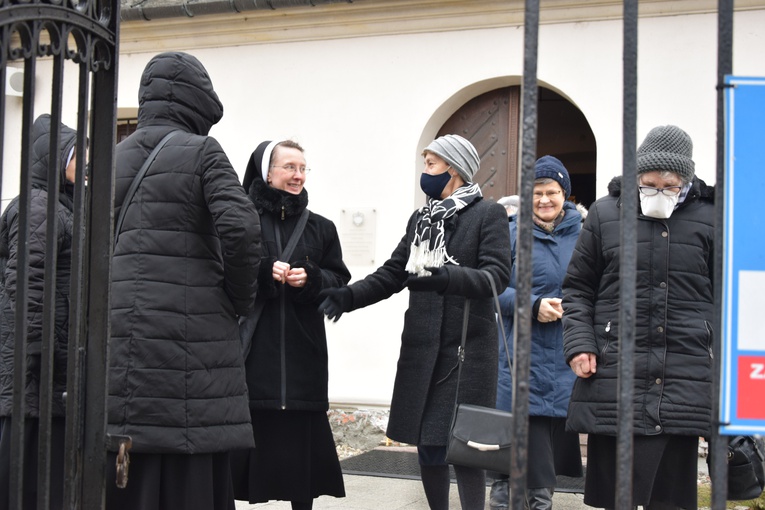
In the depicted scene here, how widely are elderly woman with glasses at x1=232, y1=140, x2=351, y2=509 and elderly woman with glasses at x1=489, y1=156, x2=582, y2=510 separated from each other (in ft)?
3.16

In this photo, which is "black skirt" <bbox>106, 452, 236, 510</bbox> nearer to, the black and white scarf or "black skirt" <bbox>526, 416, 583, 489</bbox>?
the black and white scarf

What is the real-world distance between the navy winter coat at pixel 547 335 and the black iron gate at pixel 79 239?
9.05ft

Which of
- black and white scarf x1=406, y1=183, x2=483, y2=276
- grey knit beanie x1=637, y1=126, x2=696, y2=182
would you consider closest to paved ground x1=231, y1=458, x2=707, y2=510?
black and white scarf x1=406, y1=183, x2=483, y2=276

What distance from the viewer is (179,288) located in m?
3.93

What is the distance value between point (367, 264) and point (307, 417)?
154 inches

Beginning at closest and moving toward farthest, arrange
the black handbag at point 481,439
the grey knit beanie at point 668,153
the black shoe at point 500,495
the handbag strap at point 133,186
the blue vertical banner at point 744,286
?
the blue vertical banner at point 744,286
the handbag strap at point 133,186
the grey knit beanie at point 668,153
the black handbag at point 481,439
the black shoe at point 500,495

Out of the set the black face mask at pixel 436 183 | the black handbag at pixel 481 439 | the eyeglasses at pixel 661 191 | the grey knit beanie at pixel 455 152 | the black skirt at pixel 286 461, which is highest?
the grey knit beanie at pixel 455 152

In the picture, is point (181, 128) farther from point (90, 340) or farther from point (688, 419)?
point (688, 419)

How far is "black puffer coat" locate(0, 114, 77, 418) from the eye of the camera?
4594 mm

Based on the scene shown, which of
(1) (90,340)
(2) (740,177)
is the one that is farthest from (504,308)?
(2) (740,177)

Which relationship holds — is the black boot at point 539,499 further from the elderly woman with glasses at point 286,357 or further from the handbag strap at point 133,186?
the handbag strap at point 133,186

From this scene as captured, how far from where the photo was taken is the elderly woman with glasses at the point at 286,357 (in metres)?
5.08

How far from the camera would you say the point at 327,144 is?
923 cm

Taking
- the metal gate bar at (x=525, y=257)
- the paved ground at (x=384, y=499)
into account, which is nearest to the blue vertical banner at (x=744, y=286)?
the metal gate bar at (x=525, y=257)
